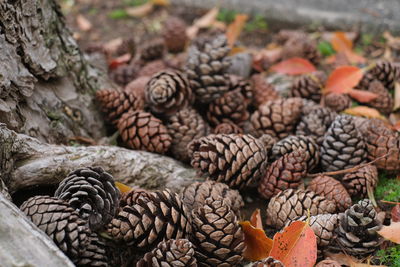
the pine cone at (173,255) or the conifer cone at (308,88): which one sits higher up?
the conifer cone at (308,88)

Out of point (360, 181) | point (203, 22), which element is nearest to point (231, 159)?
point (360, 181)

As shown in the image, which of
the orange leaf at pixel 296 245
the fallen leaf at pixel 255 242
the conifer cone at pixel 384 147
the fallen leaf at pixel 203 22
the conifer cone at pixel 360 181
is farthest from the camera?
the fallen leaf at pixel 203 22

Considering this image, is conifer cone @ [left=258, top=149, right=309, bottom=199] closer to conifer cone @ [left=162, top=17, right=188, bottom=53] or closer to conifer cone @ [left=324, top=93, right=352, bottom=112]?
conifer cone @ [left=324, top=93, right=352, bottom=112]

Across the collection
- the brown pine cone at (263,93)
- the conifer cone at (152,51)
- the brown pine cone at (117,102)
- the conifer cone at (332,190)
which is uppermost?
the conifer cone at (152,51)

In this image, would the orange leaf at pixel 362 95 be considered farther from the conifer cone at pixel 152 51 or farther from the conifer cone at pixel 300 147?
the conifer cone at pixel 152 51

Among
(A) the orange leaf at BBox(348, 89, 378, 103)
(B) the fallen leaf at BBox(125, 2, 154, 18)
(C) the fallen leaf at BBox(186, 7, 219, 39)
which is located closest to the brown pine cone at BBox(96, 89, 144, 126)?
(A) the orange leaf at BBox(348, 89, 378, 103)

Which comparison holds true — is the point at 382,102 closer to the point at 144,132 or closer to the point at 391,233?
the point at 391,233

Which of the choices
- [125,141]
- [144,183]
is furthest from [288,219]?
[125,141]

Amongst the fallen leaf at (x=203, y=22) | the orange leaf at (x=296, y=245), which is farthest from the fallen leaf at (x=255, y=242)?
the fallen leaf at (x=203, y=22)
